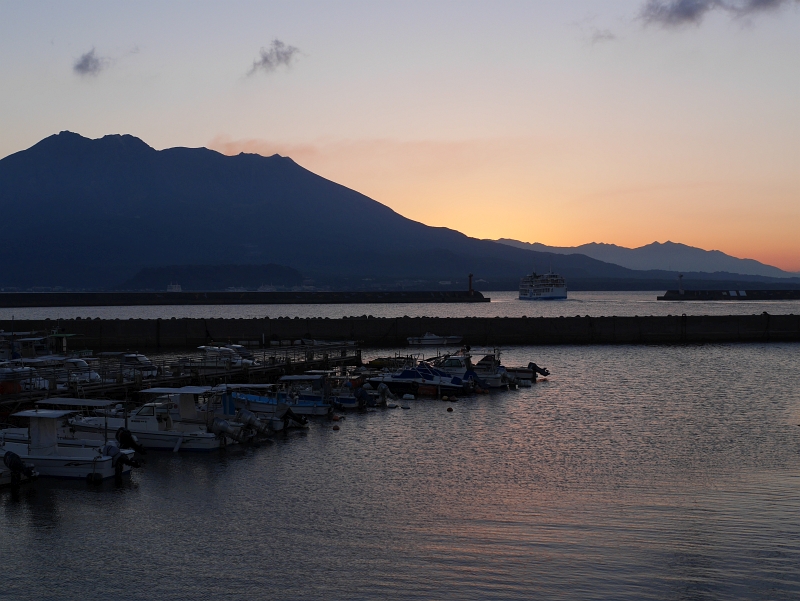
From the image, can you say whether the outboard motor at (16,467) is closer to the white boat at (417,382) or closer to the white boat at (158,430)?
the white boat at (158,430)

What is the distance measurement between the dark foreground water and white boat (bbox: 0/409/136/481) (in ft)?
1.73

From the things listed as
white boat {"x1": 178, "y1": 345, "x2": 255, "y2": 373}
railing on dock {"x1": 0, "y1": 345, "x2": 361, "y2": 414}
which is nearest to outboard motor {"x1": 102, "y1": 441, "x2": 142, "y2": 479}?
railing on dock {"x1": 0, "y1": 345, "x2": 361, "y2": 414}

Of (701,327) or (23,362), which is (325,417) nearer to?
(23,362)

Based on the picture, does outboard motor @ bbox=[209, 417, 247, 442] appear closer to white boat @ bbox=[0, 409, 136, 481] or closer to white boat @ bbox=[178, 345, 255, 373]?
white boat @ bbox=[0, 409, 136, 481]

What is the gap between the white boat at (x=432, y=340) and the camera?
6650 cm

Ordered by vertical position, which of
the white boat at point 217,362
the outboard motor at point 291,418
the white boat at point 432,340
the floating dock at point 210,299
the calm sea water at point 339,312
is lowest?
the outboard motor at point 291,418

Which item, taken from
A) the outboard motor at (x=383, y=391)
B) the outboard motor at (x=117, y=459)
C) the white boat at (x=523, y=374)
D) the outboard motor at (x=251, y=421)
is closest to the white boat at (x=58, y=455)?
the outboard motor at (x=117, y=459)

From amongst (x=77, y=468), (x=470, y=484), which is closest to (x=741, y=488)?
(x=470, y=484)

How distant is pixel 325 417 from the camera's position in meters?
33.5

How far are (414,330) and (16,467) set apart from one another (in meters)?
51.9

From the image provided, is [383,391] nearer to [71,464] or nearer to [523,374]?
[523,374]

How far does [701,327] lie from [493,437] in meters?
53.5

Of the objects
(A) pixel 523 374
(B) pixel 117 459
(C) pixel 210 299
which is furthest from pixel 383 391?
(C) pixel 210 299

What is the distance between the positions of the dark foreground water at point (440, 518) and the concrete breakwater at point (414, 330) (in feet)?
119
